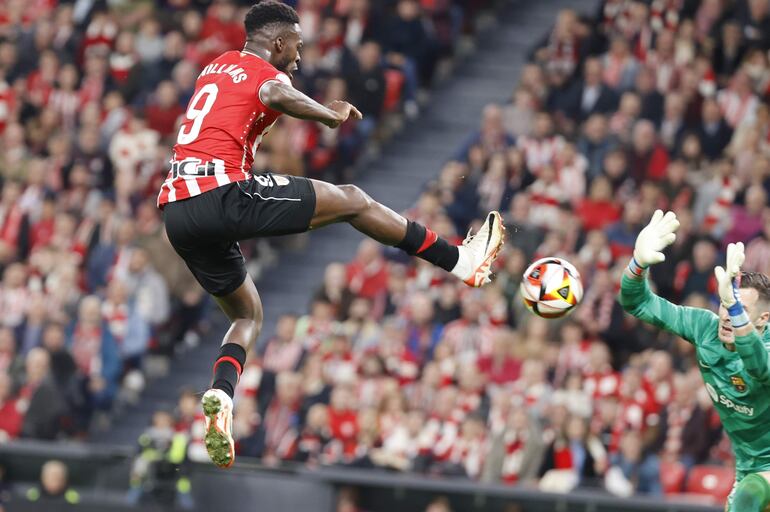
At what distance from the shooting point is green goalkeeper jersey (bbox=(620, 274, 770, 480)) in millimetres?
8656

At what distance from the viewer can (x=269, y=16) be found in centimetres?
867

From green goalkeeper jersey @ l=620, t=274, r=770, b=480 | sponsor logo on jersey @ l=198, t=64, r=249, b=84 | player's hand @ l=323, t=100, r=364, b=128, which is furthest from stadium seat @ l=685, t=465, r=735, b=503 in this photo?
sponsor logo on jersey @ l=198, t=64, r=249, b=84

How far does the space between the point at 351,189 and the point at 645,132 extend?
24.4ft

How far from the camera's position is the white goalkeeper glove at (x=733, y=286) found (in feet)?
26.4

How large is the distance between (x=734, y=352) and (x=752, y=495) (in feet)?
2.62

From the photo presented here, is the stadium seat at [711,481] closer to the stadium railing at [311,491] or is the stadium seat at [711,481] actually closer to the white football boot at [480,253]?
the stadium railing at [311,491]

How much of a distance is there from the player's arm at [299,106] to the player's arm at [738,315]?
2.09 meters

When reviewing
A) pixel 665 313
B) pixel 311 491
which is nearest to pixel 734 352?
pixel 665 313

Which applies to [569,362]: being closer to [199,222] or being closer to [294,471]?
[294,471]

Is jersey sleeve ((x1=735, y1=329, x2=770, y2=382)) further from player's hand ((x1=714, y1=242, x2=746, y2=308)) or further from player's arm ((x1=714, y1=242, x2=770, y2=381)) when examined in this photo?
player's hand ((x1=714, y1=242, x2=746, y2=308))

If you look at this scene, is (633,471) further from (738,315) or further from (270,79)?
(270,79)

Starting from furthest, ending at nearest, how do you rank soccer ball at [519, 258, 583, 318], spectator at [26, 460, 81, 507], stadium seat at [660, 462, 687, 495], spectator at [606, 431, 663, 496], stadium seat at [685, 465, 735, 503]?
spectator at [26, 460, 81, 507] < spectator at [606, 431, 663, 496] < stadium seat at [660, 462, 687, 495] < stadium seat at [685, 465, 735, 503] < soccer ball at [519, 258, 583, 318]

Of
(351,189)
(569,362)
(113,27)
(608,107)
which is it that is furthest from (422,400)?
Answer: (113,27)

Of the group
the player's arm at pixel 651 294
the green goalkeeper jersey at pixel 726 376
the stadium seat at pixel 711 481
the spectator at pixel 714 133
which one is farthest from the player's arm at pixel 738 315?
the spectator at pixel 714 133
